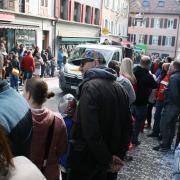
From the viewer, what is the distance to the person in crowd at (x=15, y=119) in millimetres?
1823

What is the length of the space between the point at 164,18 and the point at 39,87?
59.5 meters

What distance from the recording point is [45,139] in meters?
3.01

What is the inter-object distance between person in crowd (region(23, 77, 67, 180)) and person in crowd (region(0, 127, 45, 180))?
1.42 meters

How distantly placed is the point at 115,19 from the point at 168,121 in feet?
127

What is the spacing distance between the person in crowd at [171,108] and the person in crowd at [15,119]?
176 inches

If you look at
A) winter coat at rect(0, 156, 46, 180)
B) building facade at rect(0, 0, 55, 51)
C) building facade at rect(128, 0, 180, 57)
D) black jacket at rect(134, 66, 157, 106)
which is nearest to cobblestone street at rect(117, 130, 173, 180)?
black jacket at rect(134, 66, 157, 106)

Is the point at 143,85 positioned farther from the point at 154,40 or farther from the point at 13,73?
the point at 154,40

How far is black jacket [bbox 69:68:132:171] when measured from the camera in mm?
3047

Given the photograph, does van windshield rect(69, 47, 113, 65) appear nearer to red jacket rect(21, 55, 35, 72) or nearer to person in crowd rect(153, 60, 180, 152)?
red jacket rect(21, 55, 35, 72)

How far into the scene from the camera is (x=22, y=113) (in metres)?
1.95

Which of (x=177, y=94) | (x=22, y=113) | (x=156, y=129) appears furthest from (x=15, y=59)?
(x=22, y=113)

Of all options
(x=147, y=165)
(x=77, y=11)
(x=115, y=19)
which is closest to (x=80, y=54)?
(x=147, y=165)

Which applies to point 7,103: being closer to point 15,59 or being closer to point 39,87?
point 39,87

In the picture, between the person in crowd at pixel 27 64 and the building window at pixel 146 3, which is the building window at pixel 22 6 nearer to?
the person in crowd at pixel 27 64
